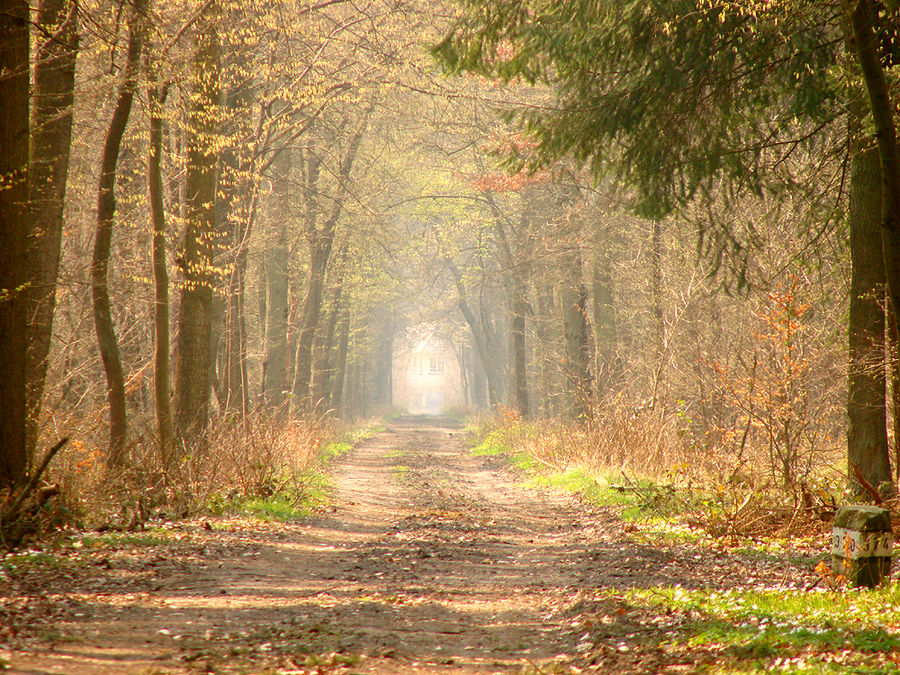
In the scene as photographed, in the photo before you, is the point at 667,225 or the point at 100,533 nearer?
the point at 100,533

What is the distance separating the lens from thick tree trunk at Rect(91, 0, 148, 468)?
392 inches

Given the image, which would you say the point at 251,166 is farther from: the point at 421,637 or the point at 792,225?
the point at 421,637

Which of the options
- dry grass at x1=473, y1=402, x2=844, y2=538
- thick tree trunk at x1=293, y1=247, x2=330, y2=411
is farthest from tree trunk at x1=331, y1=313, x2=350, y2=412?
dry grass at x1=473, y1=402, x2=844, y2=538

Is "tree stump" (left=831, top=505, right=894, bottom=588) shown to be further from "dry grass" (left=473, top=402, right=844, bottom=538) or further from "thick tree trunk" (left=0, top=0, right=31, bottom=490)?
"thick tree trunk" (left=0, top=0, right=31, bottom=490)

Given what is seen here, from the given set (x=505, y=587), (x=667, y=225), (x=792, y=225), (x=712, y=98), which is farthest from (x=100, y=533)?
(x=667, y=225)

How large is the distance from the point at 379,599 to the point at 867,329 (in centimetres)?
540

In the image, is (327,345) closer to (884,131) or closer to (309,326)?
(309,326)

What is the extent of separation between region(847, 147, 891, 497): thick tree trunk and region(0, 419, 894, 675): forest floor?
128 cm

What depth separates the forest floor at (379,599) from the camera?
4590mm

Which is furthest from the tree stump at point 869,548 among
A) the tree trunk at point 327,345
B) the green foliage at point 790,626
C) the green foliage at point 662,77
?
the tree trunk at point 327,345

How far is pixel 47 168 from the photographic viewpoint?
8.49m

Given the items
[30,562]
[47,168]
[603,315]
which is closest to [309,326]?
[603,315]

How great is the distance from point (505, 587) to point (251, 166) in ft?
35.3

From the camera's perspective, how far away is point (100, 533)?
8.20 meters
